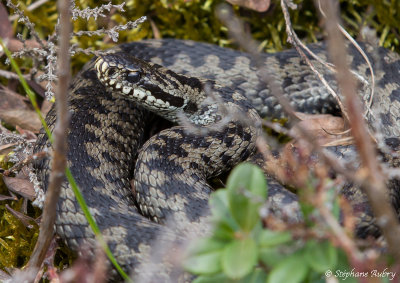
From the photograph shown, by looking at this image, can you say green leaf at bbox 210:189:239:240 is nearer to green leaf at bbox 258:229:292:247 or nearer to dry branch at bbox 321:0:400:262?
green leaf at bbox 258:229:292:247

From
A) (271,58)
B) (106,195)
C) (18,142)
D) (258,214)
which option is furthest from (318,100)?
(258,214)

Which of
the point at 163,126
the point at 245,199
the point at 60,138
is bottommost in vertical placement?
the point at 163,126

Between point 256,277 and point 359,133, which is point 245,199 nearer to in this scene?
point 256,277

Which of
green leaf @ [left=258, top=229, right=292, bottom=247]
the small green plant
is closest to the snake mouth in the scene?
the small green plant

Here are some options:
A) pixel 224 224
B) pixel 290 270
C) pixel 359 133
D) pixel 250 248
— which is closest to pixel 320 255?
pixel 290 270

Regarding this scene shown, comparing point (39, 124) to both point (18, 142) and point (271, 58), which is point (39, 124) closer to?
point (18, 142)
